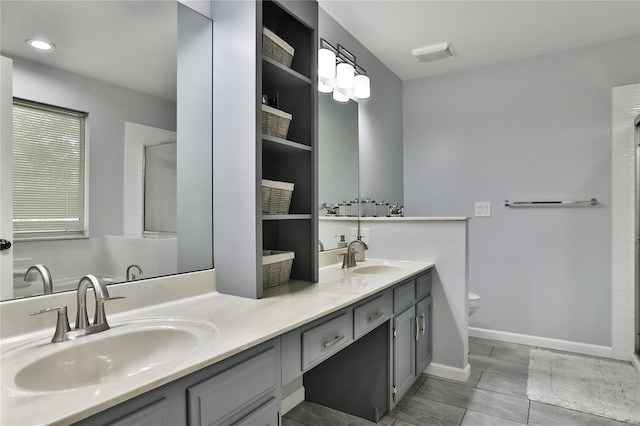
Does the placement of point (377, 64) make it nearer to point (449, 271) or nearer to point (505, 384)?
point (449, 271)

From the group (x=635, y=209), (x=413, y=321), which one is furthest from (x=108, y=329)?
(x=635, y=209)

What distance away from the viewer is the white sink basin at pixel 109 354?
0.86m

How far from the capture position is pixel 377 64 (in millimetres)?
3209

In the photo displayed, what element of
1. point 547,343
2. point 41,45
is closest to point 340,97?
point 41,45

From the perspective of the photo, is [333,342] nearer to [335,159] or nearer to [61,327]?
[61,327]

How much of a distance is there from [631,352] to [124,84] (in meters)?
3.69

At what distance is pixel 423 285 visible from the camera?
2.38m

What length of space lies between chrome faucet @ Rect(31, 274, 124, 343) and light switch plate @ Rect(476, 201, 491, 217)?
3142mm

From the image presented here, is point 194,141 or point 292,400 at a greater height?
point 194,141

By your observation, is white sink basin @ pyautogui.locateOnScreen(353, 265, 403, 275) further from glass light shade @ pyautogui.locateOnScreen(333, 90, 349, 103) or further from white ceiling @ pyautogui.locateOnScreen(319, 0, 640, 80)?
white ceiling @ pyautogui.locateOnScreen(319, 0, 640, 80)

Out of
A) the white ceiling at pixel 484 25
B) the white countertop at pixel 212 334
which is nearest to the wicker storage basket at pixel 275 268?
the white countertop at pixel 212 334

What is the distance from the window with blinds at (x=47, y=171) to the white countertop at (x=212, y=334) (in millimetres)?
321

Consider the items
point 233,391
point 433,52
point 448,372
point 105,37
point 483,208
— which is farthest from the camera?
point 483,208

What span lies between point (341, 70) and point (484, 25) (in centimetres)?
112
